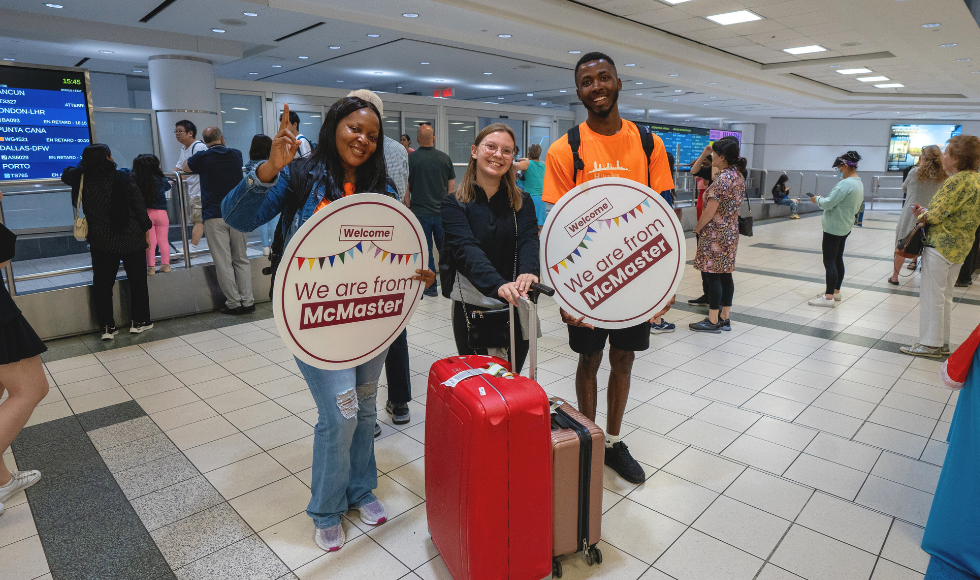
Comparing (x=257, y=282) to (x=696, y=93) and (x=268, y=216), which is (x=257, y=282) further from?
(x=696, y=93)

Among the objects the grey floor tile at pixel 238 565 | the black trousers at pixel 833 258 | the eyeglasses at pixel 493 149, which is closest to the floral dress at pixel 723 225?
the black trousers at pixel 833 258

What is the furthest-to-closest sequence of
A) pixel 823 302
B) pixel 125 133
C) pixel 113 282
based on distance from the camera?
1. pixel 125 133
2. pixel 823 302
3. pixel 113 282

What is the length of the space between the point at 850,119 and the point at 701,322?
2211 cm

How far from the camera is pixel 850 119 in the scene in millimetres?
22125

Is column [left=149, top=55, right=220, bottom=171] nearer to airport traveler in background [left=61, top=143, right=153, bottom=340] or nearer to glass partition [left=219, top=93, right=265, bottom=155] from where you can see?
glass partition [left=219, top=93, right=265, bottom=155]

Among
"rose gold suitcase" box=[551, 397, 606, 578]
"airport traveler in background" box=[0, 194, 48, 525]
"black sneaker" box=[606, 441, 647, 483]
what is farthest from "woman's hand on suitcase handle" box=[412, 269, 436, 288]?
"airport traveler in background" box=[0, 194, 48, 525]

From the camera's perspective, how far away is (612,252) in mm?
2102

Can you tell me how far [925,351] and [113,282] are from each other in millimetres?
6346

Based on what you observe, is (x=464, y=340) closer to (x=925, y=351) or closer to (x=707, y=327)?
(x=707, y=327)

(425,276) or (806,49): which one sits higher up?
(806,49)

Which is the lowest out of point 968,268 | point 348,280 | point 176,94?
point 968,268

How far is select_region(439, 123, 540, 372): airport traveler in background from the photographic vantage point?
80.4 inches

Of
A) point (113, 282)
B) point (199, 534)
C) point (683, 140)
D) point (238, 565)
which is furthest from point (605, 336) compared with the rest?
point (683, 140)

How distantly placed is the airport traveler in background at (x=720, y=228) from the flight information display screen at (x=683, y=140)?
7930mm
